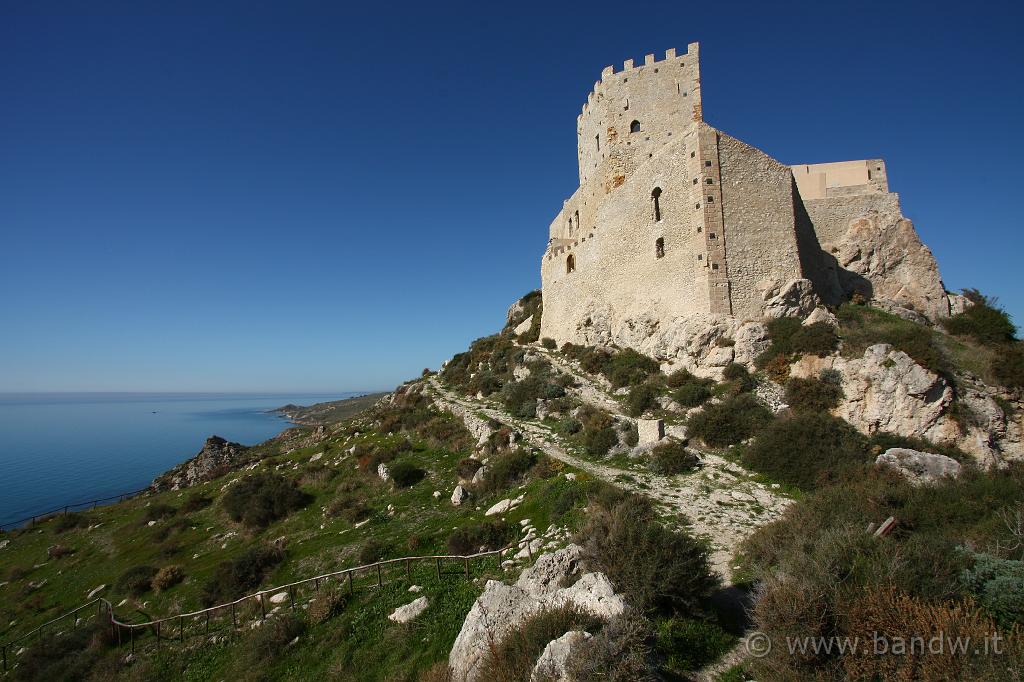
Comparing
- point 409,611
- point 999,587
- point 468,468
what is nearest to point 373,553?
point 409,611

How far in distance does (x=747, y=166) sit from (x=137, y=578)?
27724 millimetres

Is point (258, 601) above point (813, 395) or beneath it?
beneath

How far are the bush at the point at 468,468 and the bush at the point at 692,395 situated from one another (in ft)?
26.2

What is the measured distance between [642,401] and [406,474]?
993 cm

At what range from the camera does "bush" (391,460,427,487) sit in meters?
16.1

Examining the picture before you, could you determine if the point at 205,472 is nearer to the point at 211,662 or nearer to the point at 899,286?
the point at 211,662

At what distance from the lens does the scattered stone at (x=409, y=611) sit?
7.01m

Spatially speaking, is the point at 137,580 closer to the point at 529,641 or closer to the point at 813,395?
the point at 529,641

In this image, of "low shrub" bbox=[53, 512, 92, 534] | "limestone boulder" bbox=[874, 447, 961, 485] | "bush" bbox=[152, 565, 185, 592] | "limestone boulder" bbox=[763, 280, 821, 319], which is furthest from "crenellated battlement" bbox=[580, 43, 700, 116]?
"low shrub" bbox=[53, 512, 92, 534]

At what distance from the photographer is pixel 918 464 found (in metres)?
10.1

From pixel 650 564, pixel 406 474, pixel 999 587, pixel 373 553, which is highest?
pixel 999 587

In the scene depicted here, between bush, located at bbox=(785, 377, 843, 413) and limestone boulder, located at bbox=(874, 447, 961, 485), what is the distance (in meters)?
3.00

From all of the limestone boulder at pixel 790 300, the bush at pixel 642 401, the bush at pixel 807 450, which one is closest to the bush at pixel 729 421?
the bush at pixel 807 450

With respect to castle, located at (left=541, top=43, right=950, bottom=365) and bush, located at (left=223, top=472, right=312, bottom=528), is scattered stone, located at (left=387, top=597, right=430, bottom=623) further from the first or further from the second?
castle, located at (left=541, top=43, right=950, bottom=365)
